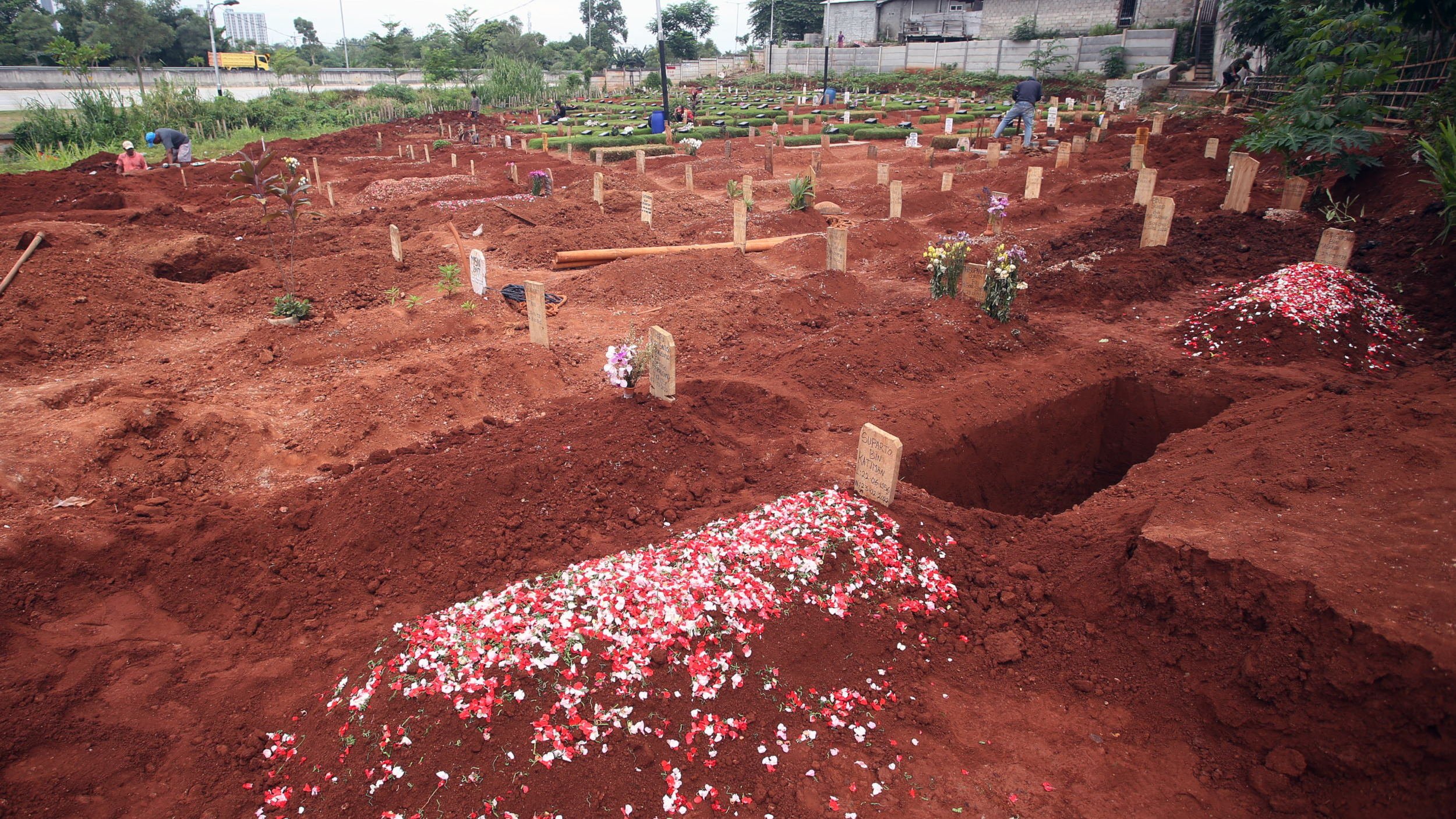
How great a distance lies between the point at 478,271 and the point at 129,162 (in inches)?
640

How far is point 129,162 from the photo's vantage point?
18.4 m

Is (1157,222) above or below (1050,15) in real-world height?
below

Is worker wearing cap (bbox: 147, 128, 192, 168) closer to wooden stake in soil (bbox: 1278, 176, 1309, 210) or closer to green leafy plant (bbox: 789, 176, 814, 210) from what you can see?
green leafy plant (bbox: 789, 176, 814, 210)

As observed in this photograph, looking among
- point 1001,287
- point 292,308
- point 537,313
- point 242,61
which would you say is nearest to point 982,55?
point 1001,287

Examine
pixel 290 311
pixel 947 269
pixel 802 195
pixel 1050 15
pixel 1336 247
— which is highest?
pixel 1050 15

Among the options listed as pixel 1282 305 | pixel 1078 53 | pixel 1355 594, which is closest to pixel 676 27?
pixel 1078 53

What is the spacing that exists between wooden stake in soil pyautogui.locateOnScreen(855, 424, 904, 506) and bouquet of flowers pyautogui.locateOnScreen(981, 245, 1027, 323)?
3.80 metres

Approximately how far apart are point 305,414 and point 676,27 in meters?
66.9

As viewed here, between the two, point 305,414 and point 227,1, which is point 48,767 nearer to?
point 305,414

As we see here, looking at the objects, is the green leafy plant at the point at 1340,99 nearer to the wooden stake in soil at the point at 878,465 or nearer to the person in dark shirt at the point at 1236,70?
the wooden stake in soil at the point at 878,465

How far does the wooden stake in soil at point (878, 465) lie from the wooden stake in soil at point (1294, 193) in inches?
369

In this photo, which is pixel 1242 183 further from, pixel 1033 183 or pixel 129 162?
pixel 129 162

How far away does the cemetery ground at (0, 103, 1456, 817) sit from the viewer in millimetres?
2844

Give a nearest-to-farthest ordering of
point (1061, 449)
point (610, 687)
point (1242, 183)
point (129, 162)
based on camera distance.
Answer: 1. point (610, 687)
2. point (1061, 449)
3. point (1242, 183)
4. point (129, 162)
